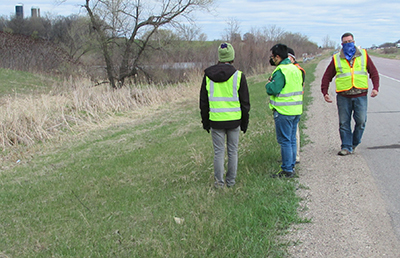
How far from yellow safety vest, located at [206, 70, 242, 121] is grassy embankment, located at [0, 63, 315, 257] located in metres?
1.06

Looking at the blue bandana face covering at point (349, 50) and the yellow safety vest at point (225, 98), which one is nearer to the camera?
the yellow safety vest at point (225, 98)

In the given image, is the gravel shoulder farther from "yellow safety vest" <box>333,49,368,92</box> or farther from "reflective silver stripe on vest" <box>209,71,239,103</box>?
"reflective silver stripe on vest" <box>209,71,239,103</box>

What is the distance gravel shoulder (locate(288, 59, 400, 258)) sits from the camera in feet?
11.8

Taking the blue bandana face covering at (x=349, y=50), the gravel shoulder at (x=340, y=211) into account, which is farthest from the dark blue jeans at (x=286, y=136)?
the blue bandana face covering at (x=349, y=50)

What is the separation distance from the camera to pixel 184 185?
20.6 feet

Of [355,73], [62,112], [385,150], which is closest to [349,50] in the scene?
[355,73]

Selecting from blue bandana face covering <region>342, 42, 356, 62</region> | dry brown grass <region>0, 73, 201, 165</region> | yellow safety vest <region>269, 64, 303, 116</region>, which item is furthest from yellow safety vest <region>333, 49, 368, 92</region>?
dry brown grass <region>0, 73, 201, 165</region>

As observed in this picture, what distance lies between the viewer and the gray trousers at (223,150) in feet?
17.3

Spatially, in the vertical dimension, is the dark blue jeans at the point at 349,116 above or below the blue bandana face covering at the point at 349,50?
below

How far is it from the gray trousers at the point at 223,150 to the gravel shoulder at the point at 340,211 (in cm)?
100

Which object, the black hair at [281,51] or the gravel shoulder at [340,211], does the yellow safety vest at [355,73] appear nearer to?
the gravel shoulder at [340,211]

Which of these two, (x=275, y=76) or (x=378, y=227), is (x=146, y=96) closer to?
(x=275, y=76)

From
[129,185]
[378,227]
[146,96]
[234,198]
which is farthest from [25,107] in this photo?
[378,227]

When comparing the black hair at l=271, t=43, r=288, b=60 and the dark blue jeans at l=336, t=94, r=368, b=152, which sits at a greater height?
the black hair at l=271, t=43, r=288, b=60
